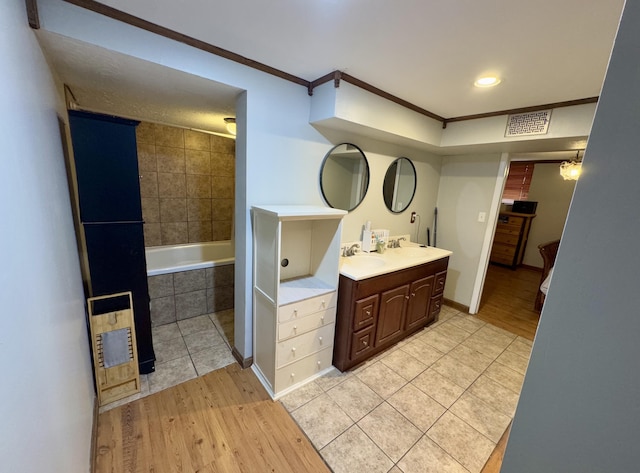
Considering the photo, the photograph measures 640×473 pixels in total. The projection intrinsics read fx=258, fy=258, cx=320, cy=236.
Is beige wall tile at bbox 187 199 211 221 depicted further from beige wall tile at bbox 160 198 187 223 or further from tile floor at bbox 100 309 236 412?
tile floor at bbox 100 309 236 412

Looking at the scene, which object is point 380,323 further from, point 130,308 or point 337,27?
point 337,27

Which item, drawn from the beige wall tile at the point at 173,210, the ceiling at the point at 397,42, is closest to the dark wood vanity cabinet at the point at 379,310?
the ceiling at the point at 397,42

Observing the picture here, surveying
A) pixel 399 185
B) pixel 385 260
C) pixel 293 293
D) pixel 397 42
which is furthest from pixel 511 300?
pixel 397 42

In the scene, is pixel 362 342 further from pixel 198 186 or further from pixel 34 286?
Answer: pixel 198 186

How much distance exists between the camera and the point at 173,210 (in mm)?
3410

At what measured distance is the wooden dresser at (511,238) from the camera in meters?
5.22

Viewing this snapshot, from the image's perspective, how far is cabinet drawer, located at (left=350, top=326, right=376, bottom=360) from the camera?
2070mm

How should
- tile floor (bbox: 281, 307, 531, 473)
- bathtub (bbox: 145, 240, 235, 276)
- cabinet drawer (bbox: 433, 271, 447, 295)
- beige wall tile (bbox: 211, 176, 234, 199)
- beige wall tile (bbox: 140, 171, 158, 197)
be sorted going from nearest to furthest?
tile floor (bbox: 281, 307, 531, 473) → cabinet drawer (bbox: 433, 271, 447, 295) → beige wall tile (bbox: 140, 171, 158, 197) → bathtub (bbox: 145, 240, 235, 276) → beige wall tile (bbox: 211, 176, 234, 199)

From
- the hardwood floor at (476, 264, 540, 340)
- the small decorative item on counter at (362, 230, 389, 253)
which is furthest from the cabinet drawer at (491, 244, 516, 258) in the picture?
the small decorative item on counter at (362, 230, 389, 253)

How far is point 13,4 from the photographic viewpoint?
896 mm

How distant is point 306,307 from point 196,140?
2831mm

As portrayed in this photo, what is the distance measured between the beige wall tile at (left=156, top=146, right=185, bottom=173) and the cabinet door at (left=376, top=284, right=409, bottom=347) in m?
2.97

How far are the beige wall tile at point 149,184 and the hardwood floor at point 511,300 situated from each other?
4.34 meters

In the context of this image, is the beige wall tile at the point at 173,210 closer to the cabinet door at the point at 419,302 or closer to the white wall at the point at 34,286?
the white wall at the point at 34,286
